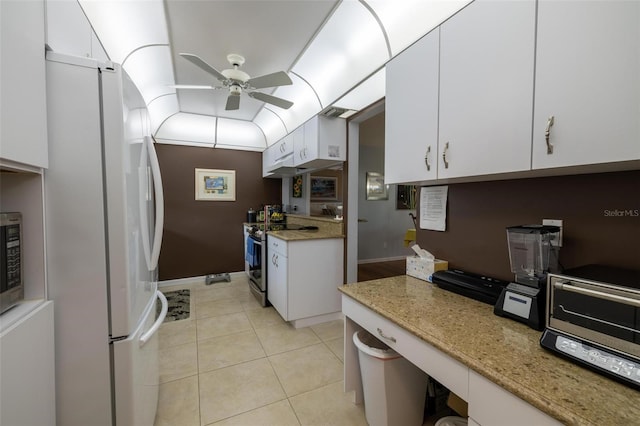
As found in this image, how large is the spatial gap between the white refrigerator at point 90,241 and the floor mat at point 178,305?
1820 mm

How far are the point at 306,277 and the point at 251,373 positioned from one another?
3.21 feet

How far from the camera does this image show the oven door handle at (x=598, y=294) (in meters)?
0.67

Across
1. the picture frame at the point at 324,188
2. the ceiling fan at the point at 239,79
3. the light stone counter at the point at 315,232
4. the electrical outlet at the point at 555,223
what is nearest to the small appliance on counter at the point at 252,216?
the light stone counter at the point at 315,232

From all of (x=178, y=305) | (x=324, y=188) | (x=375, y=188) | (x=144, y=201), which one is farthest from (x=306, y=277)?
(x=375, y=188)

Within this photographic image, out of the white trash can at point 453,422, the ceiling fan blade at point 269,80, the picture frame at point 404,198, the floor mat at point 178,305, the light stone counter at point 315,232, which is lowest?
the floor mat at point 178,305

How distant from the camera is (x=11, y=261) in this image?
2.76 ft

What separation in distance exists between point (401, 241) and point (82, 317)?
549 centimetres

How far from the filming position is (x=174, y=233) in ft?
13.3

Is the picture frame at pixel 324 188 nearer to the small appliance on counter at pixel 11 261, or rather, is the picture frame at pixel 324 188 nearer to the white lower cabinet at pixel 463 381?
the white lower cabinet at pixel 463 381

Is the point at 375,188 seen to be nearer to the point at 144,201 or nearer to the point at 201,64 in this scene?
the point at 201,64

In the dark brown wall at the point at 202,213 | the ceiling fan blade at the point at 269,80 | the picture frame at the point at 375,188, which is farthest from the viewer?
the picture frame at the point at 375,188

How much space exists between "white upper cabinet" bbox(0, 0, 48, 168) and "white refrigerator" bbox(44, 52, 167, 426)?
6 centimetres

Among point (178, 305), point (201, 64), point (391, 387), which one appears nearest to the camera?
point (391, 387)

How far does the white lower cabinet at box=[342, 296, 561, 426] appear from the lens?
0.67 metres
